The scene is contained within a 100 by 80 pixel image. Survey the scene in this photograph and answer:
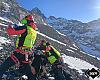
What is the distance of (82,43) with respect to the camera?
198000 millimetres

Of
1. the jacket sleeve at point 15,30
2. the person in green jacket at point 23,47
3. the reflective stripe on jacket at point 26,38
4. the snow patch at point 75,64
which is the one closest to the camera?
the jacket sleeve at point 15,30

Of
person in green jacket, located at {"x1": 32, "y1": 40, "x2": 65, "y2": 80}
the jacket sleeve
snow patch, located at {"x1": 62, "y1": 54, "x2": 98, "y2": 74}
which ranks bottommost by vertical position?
snow patch, located at {"x1": 62, "y1": 54, "x2": 98, "y2": 74}

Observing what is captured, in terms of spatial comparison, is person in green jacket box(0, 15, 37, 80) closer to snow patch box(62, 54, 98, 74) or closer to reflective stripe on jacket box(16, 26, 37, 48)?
reflective stripe on jacket box(16, 26, 37, 48)

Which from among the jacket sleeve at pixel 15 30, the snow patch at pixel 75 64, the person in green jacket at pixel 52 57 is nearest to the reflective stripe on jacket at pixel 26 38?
the jacket sleeve at pixel 15 30

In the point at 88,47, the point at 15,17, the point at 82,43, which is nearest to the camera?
the point at 15,17

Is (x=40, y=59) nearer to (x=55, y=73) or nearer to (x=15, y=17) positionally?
(x=55, y=73)

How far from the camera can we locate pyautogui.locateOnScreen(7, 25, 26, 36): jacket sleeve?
13086mm

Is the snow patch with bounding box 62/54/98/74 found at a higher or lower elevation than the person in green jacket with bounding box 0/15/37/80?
lower

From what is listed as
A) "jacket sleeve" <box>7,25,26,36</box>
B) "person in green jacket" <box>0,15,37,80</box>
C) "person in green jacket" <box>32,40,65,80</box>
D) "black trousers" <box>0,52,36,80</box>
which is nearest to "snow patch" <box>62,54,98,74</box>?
"person in green jacket" <box>32,40,65,80</box>

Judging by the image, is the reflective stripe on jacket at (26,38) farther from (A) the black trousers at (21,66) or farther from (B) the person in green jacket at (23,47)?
(A) the black trousers at (21,66)

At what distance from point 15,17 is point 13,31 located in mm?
105838

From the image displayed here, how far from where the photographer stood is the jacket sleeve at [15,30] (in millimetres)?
13086

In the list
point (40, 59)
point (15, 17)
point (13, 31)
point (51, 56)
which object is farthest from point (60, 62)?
point (15, 17)

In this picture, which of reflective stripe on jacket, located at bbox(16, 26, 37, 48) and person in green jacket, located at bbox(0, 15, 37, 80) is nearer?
person in green jacket, located at bbox(0, 15, 37, 80)
